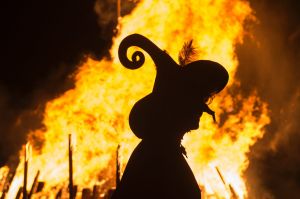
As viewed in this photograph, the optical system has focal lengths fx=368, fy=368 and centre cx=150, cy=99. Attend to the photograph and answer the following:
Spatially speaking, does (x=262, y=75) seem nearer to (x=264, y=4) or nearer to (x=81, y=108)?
(x=264, y=4)

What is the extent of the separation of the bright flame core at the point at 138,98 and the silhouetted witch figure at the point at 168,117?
16.9 ft

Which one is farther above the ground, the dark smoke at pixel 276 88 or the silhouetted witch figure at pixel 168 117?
the dark smoke at pixel 276 88

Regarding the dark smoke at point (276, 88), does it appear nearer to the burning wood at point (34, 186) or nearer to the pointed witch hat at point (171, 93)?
the burning wood at point (34, 186)

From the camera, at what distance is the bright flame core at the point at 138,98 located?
28.3ft

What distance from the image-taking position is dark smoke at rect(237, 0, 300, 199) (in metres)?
10.0

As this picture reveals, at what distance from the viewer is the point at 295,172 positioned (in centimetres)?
1002

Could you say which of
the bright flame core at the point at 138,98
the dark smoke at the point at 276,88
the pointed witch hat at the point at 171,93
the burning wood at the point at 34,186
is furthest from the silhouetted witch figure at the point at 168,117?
the dark smoke at the point at 276,88

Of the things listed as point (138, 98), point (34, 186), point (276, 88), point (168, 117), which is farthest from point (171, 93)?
point (276, 88)

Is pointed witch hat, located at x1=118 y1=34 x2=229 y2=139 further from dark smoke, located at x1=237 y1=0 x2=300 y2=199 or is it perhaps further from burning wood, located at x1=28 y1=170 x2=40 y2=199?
dark smoke, located at x1=237 y1=0 x2=300 y2=199

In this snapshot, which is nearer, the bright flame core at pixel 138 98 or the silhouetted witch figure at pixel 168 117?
the silhouetted witch figure at pixel 168 117

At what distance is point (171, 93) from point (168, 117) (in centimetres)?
20

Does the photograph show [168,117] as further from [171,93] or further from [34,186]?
[34,186]

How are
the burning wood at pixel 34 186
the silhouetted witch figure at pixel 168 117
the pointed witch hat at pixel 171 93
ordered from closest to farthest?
the silhouetted witch figure at pixel 168 117, the pointed witch hat at pixel 171 93, the burning wood at pixel 34 186

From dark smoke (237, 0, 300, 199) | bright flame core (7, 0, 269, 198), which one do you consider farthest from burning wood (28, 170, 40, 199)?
dark smoke (237, 0, 300, 199)
